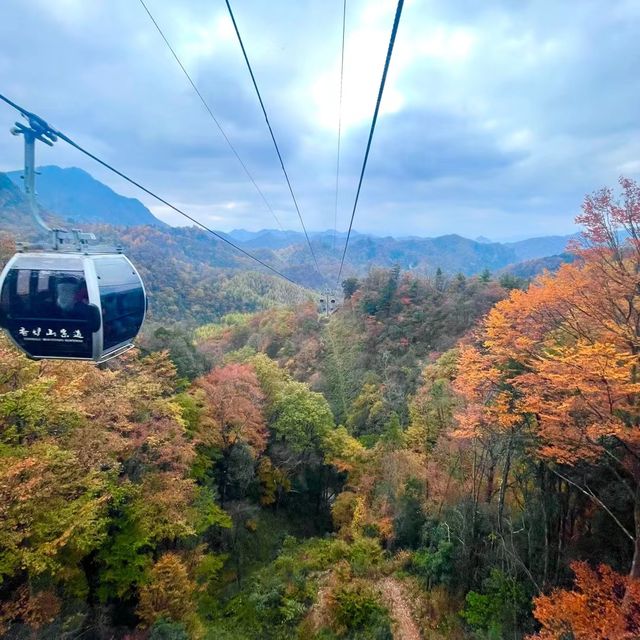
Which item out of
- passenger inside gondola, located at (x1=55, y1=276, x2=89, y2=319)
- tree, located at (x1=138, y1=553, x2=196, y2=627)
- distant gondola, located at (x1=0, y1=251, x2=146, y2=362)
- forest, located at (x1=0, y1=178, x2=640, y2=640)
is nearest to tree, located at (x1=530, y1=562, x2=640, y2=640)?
forest, located at (x1=0, y1=178, x2=640, y2=640)

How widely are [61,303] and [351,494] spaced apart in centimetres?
1772

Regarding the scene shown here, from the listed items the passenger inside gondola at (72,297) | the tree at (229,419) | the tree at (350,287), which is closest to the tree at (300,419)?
the tree at (229,419)

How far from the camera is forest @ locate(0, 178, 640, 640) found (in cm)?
855

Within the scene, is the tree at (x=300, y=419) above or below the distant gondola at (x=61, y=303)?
below

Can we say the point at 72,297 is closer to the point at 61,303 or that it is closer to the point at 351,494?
the point at 61,303

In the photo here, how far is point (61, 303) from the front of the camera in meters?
5.68

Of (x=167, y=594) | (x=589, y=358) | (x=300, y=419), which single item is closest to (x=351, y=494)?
(x=300, y=419)

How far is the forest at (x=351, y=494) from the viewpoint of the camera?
8.55 metres

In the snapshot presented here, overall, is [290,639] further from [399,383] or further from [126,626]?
[399,383]

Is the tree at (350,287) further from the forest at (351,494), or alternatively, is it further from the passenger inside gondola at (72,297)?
the passenger inside gondola at (72,297)

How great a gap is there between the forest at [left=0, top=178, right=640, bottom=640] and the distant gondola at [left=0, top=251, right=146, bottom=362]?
3.20m

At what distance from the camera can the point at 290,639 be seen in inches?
480

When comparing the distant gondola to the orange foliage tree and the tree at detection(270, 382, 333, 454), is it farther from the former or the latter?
the tree at detection(270, 382, 333, 454)

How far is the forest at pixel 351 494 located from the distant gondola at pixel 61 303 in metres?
3.20
